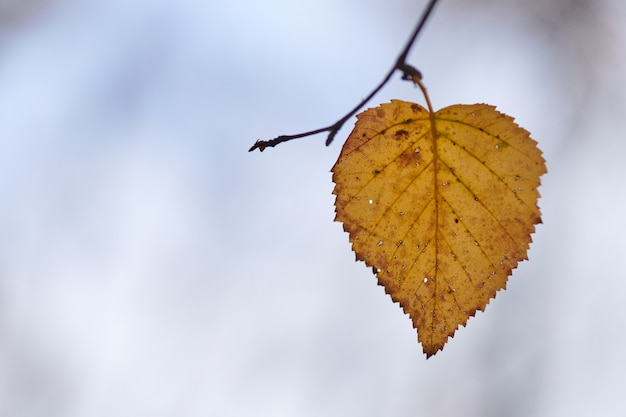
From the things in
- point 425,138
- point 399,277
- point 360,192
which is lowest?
point 399,277

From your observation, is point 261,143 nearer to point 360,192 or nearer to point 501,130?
point 360,192

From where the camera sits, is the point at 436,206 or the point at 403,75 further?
the point at 436,206

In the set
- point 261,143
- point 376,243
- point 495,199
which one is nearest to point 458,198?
point 495,199

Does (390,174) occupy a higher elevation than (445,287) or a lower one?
higher

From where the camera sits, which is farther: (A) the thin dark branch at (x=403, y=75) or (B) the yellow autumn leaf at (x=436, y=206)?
(B) the yellow autumn leaf at (x=436, y=206)

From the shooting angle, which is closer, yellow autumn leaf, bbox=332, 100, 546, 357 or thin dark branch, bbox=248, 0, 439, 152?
thin dark branch, bbox=248, 0, 439, 152

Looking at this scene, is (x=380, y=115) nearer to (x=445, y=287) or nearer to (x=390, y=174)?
(x=390, y=174)

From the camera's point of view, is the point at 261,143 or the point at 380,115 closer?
the point at 261,143

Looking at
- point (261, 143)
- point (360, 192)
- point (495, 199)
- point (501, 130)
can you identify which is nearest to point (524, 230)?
point (495, 199)
